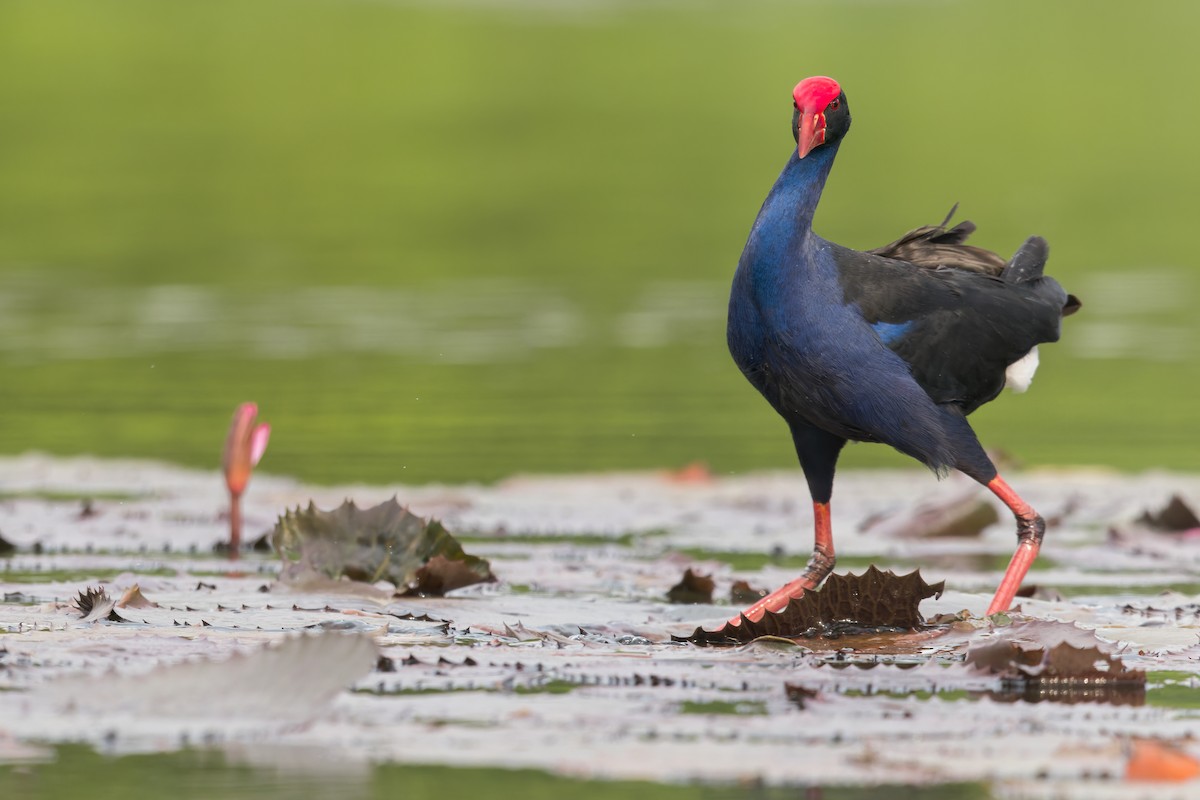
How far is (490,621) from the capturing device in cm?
686

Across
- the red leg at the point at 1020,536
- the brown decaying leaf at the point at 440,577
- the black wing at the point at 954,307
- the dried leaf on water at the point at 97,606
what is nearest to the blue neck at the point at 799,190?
the black wing at the point at 954,307

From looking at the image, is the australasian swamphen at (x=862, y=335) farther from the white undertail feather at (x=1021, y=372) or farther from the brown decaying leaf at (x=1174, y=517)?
the brown decaying leaf at (x=1174, y=517)

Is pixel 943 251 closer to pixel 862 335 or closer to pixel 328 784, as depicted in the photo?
pixel 862 335

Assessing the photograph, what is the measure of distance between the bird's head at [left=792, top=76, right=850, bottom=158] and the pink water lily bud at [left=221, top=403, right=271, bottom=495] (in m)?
2.78

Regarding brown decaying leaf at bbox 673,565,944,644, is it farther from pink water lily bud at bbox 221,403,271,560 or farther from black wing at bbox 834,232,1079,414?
pink water lily bud at bbox 221,403,271,560

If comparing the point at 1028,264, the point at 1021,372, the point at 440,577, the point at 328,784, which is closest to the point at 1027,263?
the point at 1028,264

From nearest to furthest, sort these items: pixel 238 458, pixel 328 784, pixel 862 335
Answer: pixel 328 784 → pixel 862 335 → pixel 238 458

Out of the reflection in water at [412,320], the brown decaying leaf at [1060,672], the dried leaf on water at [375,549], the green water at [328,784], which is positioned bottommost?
the green water at [328,784]

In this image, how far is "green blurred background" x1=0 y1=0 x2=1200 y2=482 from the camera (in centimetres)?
1392

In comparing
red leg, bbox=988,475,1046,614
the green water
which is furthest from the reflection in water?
the green water

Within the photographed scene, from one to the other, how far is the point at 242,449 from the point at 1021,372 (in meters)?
3.23

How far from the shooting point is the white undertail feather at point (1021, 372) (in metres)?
7.80

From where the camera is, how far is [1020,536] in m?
7.69

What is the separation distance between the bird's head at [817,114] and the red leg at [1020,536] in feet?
4.40
